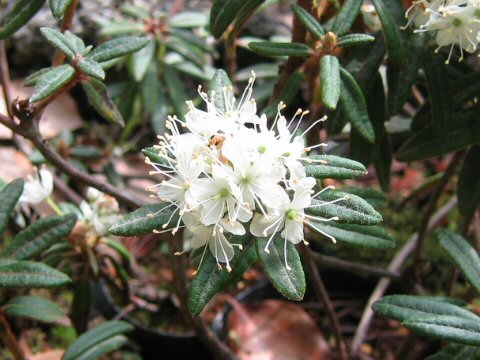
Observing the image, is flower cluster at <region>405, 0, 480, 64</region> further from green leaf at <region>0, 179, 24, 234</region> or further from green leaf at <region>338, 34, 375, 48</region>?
green leaf at <region>0, 179, 24, 234</region>

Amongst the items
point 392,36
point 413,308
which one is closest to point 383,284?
point 413,308

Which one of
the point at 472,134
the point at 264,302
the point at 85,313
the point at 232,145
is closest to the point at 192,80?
the point at 264,302

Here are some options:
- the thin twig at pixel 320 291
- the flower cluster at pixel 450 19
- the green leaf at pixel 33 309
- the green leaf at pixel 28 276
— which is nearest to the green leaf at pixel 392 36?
the flower cluster at pixel 450 19

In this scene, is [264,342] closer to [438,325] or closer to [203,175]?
[438,325]

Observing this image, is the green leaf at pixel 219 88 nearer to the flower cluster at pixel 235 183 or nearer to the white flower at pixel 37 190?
the flower cluster at pixel 235 183

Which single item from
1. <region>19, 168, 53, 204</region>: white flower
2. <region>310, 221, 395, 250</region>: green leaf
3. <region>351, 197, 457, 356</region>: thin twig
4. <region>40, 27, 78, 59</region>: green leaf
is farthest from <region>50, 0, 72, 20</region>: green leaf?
<region>351, 197, 457, 356</region>: thin twig
